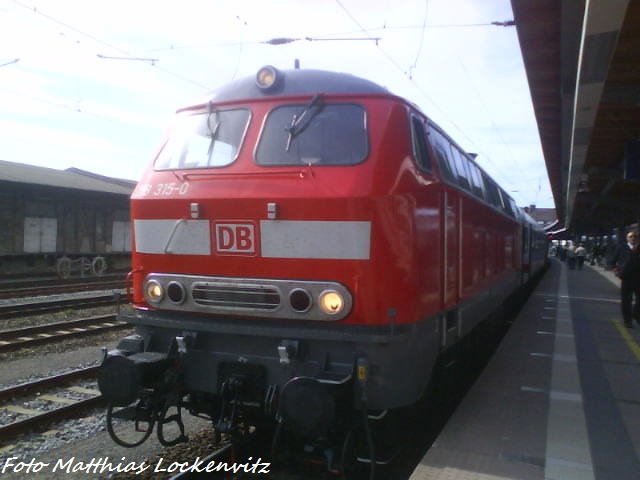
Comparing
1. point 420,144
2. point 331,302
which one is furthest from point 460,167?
point 331,302

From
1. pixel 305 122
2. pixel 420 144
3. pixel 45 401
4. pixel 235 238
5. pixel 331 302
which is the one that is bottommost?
pixel 45 401

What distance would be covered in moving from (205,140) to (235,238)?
997mm

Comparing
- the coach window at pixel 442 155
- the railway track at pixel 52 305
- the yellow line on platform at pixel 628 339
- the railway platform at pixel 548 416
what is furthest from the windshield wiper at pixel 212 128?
the railway track at pixel 52 305

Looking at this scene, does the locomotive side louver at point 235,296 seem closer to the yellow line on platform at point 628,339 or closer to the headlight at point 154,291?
the headlight at point 154,291

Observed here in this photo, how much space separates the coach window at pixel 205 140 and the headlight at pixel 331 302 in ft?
4.44

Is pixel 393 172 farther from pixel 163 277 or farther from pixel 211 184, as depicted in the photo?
pixel 163 277

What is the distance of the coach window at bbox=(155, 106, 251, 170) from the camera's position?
4.80 meters

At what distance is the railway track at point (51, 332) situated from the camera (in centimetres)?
940

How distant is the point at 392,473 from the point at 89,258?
24261mm

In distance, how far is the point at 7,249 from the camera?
910 inches

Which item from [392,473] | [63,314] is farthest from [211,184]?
[63,314]

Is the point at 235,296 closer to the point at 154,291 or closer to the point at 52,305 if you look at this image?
the point at 154,291

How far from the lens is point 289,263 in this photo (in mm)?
4289

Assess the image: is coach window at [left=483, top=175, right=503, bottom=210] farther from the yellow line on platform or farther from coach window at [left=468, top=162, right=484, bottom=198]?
the yellow line on platform
